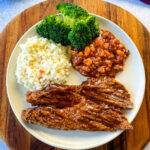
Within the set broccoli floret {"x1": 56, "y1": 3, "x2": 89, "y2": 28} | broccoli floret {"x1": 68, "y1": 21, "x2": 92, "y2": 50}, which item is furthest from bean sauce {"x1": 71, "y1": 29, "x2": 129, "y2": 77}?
broccoli floret {"x1": 56, "y1": 3, "x2": 89, "y2": 28}

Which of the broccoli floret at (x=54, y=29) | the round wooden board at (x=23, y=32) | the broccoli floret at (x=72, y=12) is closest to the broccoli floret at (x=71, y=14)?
the broccoli floret at (x=72, y=12)

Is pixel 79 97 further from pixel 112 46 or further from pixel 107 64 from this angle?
pixel 112 46

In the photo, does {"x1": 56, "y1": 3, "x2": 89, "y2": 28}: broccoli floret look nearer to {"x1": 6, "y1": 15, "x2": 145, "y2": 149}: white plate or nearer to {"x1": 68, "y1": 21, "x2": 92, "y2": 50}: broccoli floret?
{"x1": 68, "y1": 21, "x2": 92, "y2": 50}: broccoli floret

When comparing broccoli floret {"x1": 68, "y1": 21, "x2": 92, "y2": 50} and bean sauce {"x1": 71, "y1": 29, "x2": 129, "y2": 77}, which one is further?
bean sauce {"x1": 71, "y1": 29, "x2": 129, "y2": 77}

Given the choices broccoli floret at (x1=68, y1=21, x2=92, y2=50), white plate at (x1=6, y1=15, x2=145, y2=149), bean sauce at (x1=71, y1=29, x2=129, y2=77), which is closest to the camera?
white plate at (x1=6, y1=15, x2=145, y2=149)

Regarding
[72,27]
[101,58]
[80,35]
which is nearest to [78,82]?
[101,58]

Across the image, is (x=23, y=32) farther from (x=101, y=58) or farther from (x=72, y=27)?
(x=101, y=58)

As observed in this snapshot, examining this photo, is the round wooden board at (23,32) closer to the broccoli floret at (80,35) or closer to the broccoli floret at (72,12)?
the broccoli floret at (72,12)
